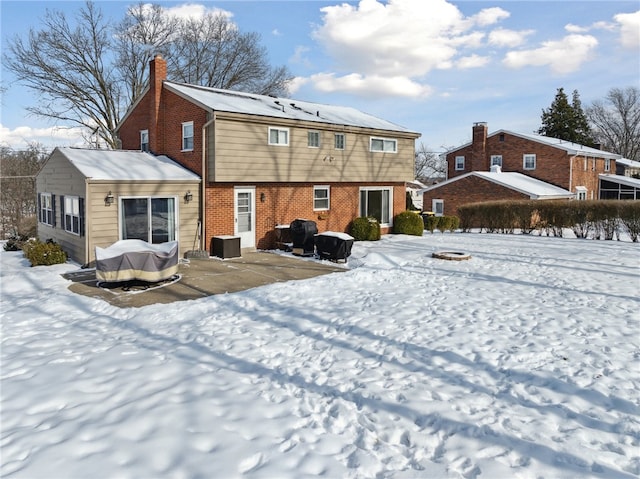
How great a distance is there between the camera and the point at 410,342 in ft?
22.8

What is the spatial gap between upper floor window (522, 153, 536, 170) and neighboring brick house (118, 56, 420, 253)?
2003 cm

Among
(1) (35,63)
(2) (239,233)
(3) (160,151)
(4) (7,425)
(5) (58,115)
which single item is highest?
(1) (35,63)

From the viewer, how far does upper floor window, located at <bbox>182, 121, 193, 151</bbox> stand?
627 inches

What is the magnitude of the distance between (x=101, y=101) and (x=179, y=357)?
30.7 meters

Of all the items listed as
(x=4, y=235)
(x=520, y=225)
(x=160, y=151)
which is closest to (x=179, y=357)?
(x=160, y=151)

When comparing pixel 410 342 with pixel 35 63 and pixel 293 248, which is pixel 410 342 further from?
pixel 35 63

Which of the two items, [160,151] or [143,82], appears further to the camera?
[143,82]

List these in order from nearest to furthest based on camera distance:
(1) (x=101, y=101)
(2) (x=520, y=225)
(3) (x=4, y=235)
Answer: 1. (2) (x=520, y=225)
2. (3) (x=4, y=235)
3. (1) (x=101, y=101)

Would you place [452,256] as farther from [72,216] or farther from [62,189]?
[62,189]

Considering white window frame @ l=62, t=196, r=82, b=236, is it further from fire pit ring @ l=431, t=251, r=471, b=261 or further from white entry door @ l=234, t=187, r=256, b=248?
fire pit ring @ l=431, t=251, r=471, b=261

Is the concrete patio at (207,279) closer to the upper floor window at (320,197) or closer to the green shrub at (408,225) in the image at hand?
the upper floor window at (320,197)

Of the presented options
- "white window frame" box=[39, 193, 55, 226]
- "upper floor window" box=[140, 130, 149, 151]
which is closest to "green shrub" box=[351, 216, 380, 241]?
"upper floor window" box=[140, 130, 149, 151]

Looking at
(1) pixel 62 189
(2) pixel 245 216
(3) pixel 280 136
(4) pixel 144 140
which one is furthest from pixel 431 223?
(1) pixel 62 189

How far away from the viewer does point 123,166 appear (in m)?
14.4
